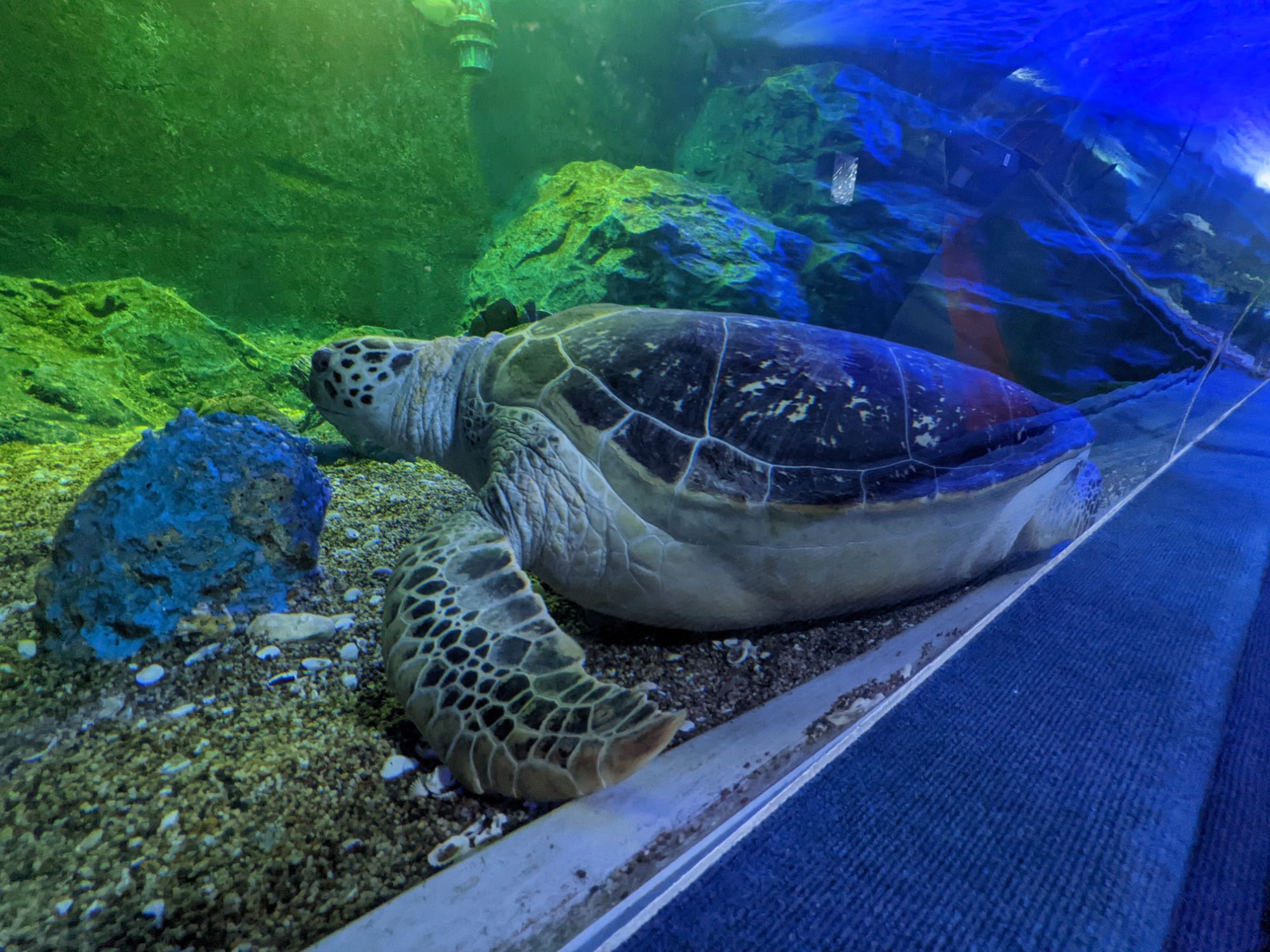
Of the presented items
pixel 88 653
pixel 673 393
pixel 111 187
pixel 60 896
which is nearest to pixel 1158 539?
pixel 673 393

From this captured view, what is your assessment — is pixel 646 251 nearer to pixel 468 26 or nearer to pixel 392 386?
pixel 392 386

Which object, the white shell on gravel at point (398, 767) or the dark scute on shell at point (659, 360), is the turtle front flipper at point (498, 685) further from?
the dark scute on shell at point (659, 360)

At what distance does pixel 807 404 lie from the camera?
1.40 metres

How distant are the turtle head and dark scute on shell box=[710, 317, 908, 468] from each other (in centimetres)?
101

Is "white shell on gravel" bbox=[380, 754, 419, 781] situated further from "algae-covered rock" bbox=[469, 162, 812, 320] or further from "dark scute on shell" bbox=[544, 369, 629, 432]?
"algae-covered rock" bbox=[469, 162, 812, 320]

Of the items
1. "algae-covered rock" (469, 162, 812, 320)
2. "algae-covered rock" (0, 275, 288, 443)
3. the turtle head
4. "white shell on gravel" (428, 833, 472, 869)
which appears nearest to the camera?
"white shell on gravel" (428, 833, 472, 869)

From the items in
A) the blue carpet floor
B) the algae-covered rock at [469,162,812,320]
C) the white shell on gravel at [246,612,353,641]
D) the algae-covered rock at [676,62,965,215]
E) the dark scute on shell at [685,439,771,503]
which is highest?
the algae-covered rock at [676,62,965,215]

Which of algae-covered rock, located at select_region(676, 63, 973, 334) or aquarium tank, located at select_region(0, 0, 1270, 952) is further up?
algae-covered rock, located at select_region(676, 63, 973, 334)

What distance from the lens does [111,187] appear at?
124 inches

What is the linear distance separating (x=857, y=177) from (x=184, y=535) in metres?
2.34

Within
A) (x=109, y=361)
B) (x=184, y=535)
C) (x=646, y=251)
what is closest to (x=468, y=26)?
(x=646, y=251)

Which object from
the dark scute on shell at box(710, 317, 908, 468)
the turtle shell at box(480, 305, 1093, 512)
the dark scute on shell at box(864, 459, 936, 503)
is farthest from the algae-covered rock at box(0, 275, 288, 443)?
the dark scute on shell at box(864, 459, 936, 503)

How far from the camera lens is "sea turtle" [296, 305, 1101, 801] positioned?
132cm

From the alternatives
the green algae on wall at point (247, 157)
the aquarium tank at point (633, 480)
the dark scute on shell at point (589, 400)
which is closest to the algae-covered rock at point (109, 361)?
the aquarium tank at point (633, 480)
